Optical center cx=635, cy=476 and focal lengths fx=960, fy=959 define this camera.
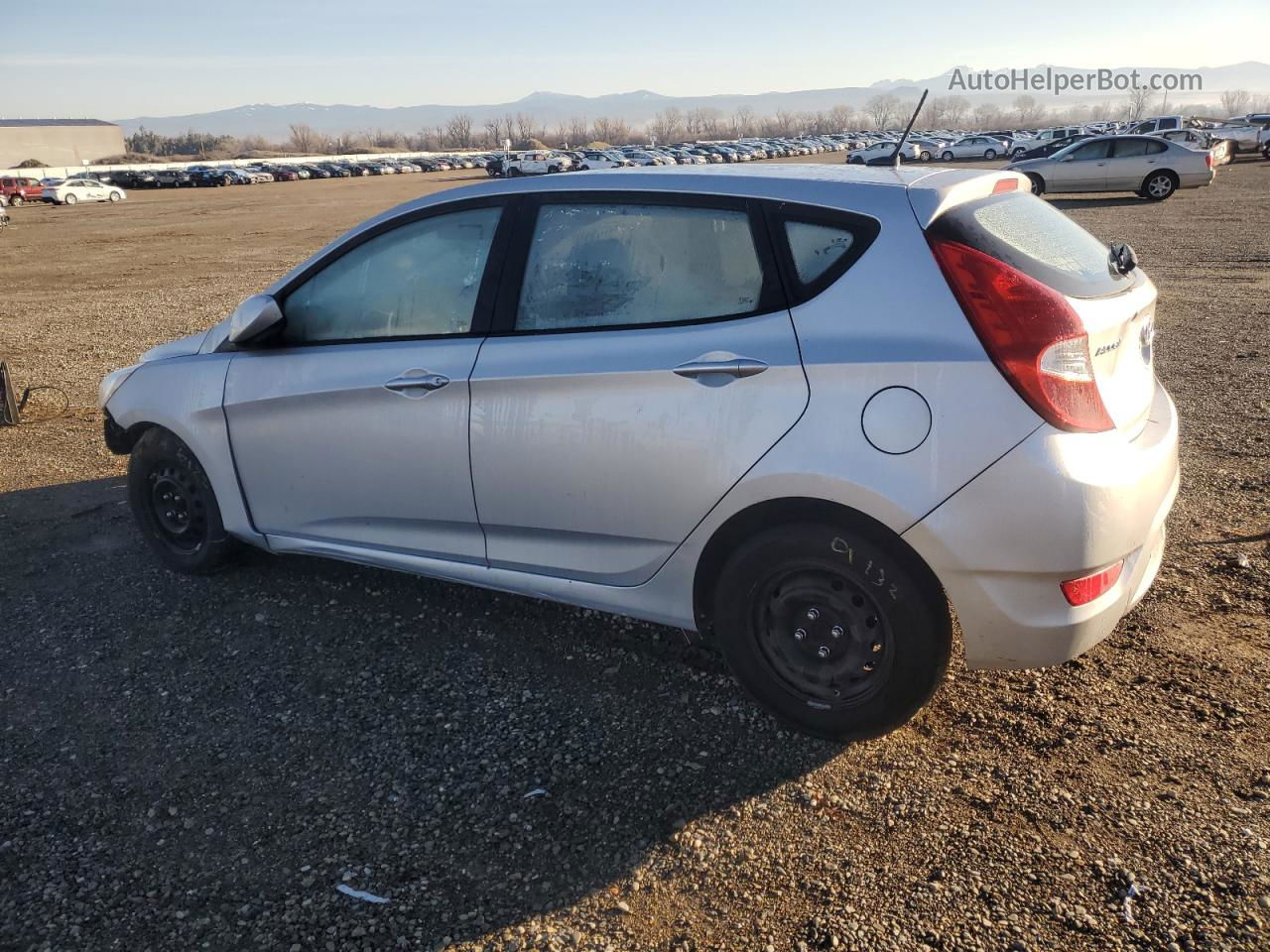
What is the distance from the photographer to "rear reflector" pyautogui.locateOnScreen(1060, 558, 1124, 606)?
2670 millimetres

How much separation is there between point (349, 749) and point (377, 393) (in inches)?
51.8

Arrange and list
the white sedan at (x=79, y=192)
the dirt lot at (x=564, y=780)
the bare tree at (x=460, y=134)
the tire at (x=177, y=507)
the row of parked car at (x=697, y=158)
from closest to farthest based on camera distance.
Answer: the dirt lot at (x=564, y=780) → the tire at (x=177, y=507) → the row of parked car at (x=697, y=158) → the white sedan at (x=79, y=192) → the bare tree at (x=460, y=134)

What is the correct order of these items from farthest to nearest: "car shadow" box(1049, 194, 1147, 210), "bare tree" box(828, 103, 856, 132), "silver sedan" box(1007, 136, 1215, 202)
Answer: "bare tree" box(828, 103, 856, 132)
"silver sedan" box(1007, 136, 1215, 202)
"car shadow" box(1049, 194, 1147, 210)

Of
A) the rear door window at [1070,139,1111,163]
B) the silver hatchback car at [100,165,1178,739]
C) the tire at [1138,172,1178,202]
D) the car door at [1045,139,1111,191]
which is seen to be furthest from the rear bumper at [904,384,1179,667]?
the tire at [1138,172,1178,202]

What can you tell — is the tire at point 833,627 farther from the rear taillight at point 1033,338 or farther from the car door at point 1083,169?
the car door at point 1083,169

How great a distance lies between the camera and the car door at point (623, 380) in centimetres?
295

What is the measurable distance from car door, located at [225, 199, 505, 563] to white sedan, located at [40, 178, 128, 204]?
5616 centimetres

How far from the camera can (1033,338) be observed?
103 inches

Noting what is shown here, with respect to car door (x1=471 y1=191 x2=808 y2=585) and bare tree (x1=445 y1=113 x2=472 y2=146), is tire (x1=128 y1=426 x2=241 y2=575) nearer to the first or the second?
car door (x1=471 y1=191 x2=808 y2=585)

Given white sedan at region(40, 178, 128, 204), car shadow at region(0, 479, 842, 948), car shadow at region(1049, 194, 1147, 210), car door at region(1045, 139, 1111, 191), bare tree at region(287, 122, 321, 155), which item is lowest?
car shadow at region(0, 479, 842, 948)

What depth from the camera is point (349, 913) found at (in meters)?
2.49

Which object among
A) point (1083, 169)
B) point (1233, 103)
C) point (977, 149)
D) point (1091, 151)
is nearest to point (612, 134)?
point (977, 149)

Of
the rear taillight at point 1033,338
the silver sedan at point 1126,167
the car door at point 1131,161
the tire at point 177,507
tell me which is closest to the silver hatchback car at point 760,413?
the rear taillight at point 1033,338

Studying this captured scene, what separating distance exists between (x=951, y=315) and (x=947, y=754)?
4.52ft
